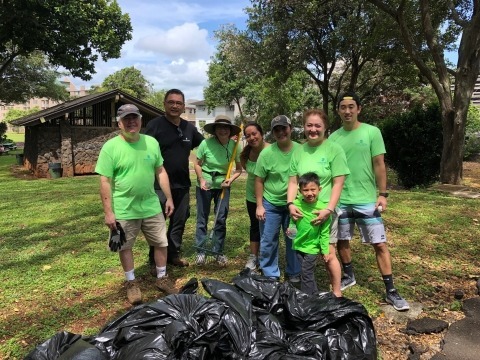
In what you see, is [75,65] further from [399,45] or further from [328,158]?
[328,158]

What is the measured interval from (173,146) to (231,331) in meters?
2.44

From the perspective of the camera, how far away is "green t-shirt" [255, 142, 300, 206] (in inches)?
148

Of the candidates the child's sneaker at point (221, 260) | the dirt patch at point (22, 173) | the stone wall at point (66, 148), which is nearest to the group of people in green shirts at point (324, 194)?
the child's sneaker at point (221, 260)

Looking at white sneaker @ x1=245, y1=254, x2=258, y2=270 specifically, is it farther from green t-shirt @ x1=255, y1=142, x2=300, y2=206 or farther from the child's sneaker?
green t-shirt @ x1=255, y1=142, x2=300, y2=206

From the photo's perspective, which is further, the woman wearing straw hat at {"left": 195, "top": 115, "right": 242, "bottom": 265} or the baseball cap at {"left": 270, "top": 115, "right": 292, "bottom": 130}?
the woman wearing straw hat at {"left": 195, "top": 115, "right": 242, "bottom": 265}

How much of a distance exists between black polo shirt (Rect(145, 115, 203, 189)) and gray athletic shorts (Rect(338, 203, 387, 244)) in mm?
1753

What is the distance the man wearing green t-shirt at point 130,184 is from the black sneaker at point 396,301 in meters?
1.99

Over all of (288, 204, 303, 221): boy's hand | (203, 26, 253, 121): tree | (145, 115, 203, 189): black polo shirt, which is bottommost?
(288, 204, 303, 221): boy's hand

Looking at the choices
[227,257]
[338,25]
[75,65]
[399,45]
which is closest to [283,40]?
[338,25]

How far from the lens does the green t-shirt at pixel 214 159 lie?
4.43 metres

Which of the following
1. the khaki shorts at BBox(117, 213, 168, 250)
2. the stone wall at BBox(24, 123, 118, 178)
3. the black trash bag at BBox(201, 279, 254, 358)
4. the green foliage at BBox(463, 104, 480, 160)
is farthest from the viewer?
the green foliage at BBox(463, 104, 480, 160)

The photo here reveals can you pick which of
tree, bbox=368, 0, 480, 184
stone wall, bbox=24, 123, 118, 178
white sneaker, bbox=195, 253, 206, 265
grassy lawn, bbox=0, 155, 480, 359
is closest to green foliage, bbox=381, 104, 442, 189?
tree, bbox=368, 0, 480, 184

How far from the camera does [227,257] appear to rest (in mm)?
4852

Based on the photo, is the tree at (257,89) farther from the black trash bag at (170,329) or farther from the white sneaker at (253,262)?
the black trash bag at (170,329)
